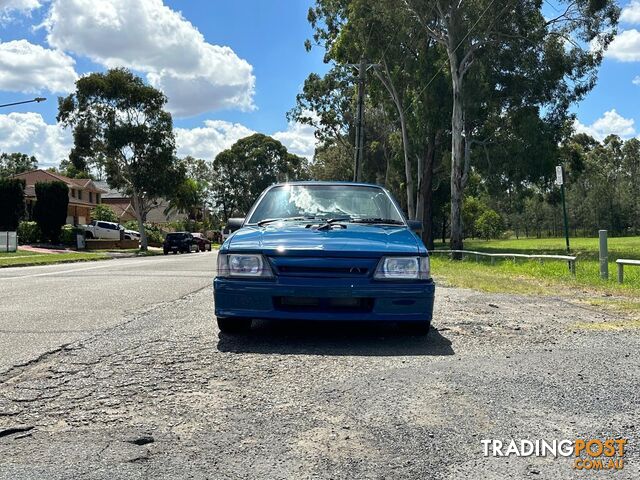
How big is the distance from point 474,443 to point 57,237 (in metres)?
44.3

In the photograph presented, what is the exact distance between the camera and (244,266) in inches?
203

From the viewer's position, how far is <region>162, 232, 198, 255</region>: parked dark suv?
41.0 m

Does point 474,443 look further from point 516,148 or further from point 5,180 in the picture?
point 5,180

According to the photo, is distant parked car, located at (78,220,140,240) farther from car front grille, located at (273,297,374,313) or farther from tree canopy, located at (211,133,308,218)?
car front grille, located at (273,297,374,313)

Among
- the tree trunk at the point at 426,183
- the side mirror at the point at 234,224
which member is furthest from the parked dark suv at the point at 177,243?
the side mirror at the point at 234,224

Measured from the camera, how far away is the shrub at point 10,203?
1590 inches


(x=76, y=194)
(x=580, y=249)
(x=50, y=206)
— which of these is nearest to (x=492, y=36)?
(x=580, y=249)

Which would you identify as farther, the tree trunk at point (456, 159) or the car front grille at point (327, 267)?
the tree trunk at point (456, 159)

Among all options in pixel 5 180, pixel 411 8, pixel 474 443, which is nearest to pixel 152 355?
pixel 474 443

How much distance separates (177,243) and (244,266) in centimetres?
3732

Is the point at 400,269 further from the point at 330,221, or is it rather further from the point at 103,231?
the point at 103,231

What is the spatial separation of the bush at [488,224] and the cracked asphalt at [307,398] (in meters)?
87.0

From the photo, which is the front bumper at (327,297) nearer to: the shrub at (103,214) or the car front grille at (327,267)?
the car front grille at (327,267)
